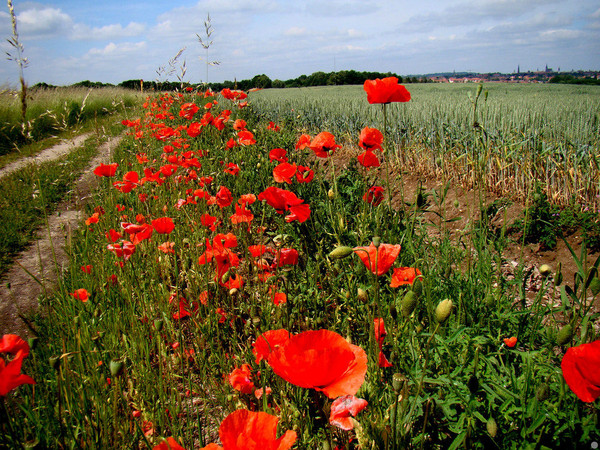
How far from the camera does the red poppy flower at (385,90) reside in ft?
5.31

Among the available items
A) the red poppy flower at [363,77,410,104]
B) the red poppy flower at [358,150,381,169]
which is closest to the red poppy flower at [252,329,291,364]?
the red poppy flower at [363,77,410,104]

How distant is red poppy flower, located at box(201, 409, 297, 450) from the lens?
0.66 m

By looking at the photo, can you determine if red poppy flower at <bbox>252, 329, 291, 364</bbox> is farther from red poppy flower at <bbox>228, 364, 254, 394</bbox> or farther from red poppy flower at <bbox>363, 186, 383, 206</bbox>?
red poppy flower at <bbox>363, 186, 383, 206</bbox>

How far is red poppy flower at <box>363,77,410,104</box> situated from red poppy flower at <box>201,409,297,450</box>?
1.33 m

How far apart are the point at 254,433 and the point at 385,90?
1436 millimetres

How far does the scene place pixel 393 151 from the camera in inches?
221

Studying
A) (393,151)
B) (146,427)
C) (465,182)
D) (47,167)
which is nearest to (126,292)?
(146,427)

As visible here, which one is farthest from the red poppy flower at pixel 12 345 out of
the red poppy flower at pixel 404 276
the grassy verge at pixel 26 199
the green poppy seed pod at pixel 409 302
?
the grassy verge at pixel 26 199

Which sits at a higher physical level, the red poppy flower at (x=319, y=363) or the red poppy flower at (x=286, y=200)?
the red poppy flower at (x=286, y=200)

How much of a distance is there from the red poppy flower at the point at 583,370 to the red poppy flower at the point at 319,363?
0.36 m

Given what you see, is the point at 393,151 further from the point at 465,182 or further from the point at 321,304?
the point at 321,304

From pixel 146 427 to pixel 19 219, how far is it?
4.03 metres

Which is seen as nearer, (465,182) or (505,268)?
(505,268)

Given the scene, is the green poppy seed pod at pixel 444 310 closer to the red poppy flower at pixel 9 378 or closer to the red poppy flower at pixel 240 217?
the red poppy flower at pixel 9 378
